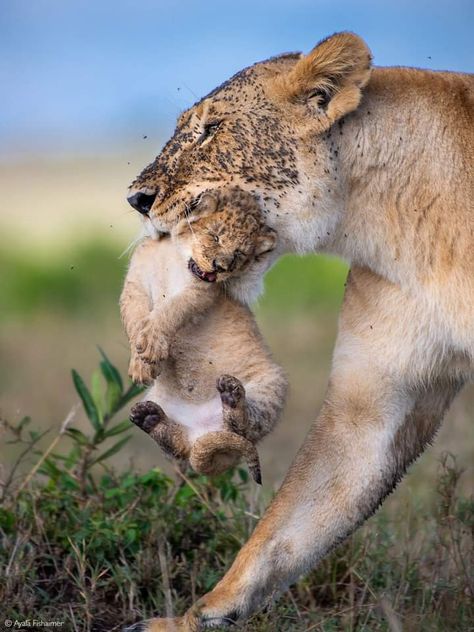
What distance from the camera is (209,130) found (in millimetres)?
3438

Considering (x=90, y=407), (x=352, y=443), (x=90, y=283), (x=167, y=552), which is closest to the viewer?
(x=352, y=443)

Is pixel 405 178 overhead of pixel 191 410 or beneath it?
overhead

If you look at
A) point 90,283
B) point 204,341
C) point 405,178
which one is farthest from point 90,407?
point 90,283

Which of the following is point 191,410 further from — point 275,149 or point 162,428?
point 275,149

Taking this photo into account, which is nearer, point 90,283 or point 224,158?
point 224,158

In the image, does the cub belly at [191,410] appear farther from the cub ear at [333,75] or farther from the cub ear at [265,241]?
the cub ear at [333,75]

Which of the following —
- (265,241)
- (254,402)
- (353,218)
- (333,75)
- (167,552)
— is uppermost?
(333,75)

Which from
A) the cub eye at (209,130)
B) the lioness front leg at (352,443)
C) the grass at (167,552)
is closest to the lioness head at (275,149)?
the cub eye at (209,130)

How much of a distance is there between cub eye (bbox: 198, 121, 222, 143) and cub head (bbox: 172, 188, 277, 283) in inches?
7.4

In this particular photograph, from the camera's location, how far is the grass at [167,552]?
3.54 m

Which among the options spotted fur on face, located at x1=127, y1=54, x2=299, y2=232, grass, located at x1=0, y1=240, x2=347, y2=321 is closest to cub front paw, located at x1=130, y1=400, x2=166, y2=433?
spotted fur on face, located at x1=127, y1=54, x2=299, y2=232

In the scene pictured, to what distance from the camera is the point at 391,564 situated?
3.97 meters

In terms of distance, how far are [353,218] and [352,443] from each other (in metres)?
0.61

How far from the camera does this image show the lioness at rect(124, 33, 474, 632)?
3363 millimetres
